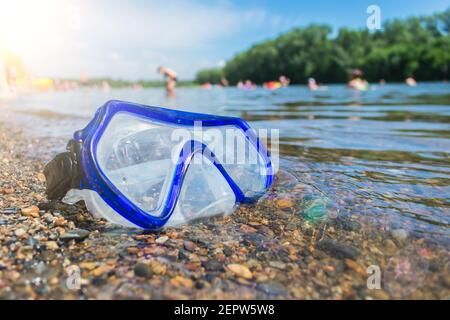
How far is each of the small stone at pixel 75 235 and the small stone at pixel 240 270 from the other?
0.82 metres

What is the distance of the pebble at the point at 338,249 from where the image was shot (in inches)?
68.1

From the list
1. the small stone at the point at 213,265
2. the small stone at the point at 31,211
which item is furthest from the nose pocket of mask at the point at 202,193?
the small stone at the point at 31,211

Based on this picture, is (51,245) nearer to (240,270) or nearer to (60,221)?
(60,221)

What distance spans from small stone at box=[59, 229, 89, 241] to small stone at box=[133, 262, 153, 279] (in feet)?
1.48

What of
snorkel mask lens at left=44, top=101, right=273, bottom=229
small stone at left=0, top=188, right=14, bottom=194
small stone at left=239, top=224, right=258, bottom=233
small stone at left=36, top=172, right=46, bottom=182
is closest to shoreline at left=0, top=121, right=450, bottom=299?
small stone at left=239, top=224, right=258, bottom=233

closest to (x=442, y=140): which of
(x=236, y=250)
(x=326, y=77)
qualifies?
(x=236, y=250)

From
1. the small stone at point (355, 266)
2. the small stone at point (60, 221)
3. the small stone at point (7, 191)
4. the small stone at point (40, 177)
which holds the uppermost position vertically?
the small stone at point (40, 177)

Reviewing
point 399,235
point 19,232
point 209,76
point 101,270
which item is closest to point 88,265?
point 101,270

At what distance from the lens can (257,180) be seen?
2.70 m

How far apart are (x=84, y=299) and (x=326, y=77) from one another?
77.3 metres

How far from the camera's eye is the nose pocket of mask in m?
2.14

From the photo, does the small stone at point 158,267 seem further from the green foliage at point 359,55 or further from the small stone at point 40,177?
the green foliage at point 359,55
